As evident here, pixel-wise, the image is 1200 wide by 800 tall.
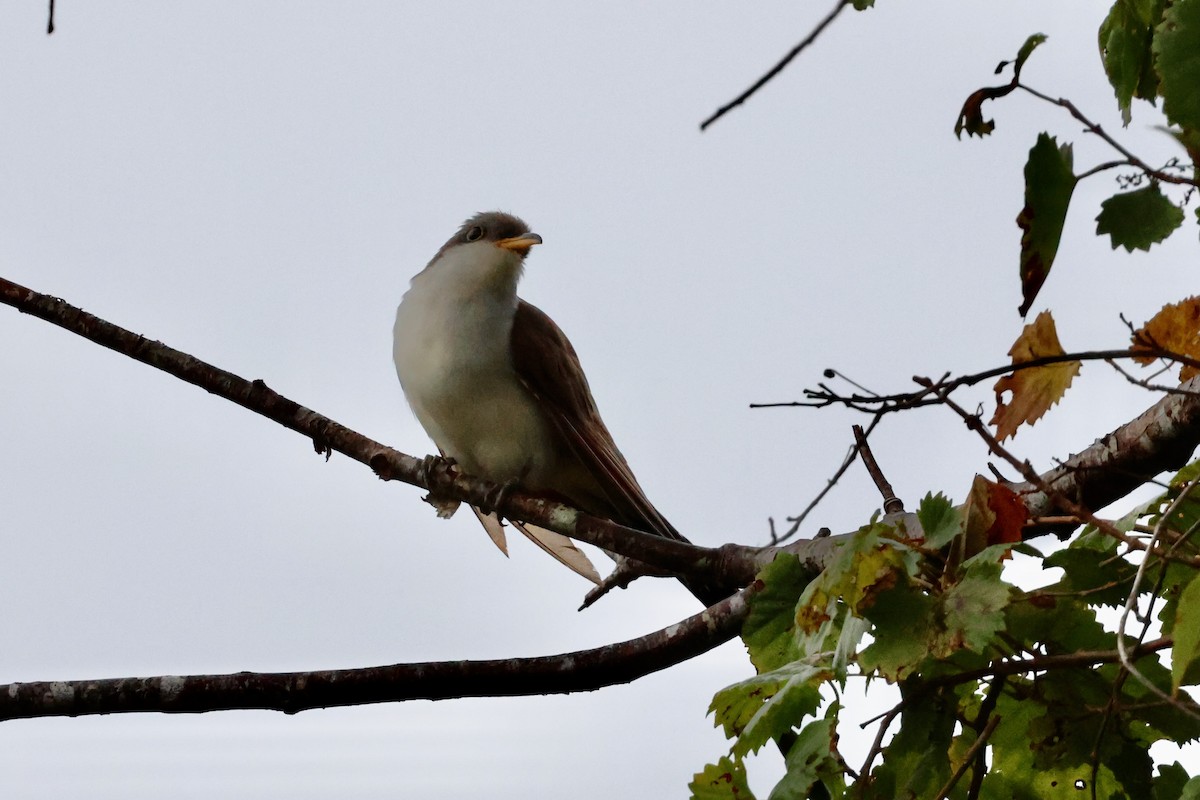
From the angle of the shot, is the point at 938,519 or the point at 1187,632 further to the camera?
the point at 938,519

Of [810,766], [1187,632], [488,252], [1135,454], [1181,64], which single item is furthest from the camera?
[488,252]

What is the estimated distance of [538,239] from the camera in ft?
16.9

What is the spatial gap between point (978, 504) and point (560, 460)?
2.96 m

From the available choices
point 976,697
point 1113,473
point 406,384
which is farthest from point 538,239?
point 976,697

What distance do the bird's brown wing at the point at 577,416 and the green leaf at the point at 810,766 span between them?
2.50 m

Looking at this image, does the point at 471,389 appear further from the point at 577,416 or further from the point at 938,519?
the point at 938,519

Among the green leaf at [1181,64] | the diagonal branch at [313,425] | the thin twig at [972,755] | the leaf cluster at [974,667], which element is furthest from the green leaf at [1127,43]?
the diagonal branch at [313,425]

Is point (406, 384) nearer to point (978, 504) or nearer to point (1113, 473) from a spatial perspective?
point (1113, 473)

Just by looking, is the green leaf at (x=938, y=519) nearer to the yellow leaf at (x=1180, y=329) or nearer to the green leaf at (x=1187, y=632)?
the green leaf at (x=1187, y=632)

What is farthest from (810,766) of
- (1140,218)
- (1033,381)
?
(1140,218)

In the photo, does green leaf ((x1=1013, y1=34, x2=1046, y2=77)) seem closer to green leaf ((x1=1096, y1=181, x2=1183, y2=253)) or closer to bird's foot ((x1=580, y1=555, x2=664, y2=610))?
green leaf ((x1=1096, y1=181, x2=1183, y2=253))

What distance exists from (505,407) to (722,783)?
2.78 meters

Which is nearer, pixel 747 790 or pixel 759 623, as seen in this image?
pixel 747 790

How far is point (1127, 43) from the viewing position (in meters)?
2.00
